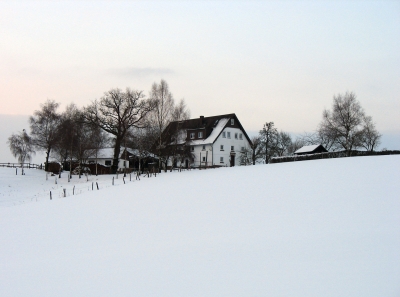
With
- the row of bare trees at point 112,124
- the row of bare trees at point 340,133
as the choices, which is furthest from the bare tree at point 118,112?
the row of bare trees at point 340,133

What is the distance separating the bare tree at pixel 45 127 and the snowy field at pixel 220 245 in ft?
139

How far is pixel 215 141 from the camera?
55.4 m

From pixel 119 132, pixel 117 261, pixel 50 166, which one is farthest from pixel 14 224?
pixel 50 166

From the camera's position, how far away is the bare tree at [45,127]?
5741cm

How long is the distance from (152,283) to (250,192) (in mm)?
11302

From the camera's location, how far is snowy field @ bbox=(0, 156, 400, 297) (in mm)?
7777

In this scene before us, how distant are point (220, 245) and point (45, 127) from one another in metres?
56.5

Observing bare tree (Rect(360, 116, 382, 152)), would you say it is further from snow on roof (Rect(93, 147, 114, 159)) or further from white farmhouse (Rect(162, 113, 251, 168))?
snow on roof (Rect(93, 147, 114, 159))

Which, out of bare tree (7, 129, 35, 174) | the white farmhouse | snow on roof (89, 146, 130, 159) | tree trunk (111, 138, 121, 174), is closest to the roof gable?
the white farmhouse

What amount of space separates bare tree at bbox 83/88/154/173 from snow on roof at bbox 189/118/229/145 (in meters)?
10.4

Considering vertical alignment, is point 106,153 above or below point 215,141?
below

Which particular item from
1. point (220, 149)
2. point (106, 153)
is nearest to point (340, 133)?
point (220, 149)

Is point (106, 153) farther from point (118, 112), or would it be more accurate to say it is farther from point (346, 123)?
point (346, 123)

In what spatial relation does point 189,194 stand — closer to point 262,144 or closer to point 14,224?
point 14,224
